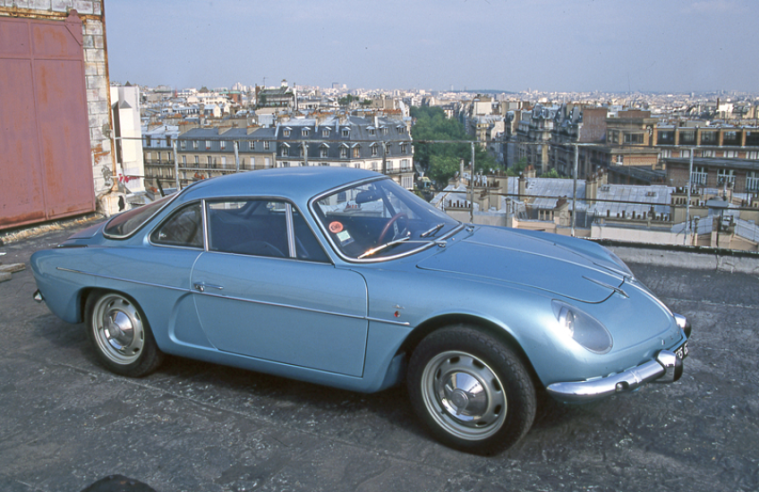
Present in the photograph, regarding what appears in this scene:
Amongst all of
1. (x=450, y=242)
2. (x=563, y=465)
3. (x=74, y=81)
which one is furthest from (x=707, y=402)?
(x=74, y=81)

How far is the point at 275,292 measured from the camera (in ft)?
10.9

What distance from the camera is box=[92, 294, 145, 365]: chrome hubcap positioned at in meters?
3.89

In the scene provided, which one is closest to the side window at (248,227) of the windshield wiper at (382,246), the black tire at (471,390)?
the windshield wiper at (382,246)

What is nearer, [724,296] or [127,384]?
[127,384]

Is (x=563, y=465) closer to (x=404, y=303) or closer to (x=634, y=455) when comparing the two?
(x=634, y=455)

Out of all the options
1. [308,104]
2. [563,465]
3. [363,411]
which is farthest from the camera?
[308,104]

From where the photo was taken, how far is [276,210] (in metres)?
3.56

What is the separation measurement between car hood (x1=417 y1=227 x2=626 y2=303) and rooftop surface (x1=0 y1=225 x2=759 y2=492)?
701 mm

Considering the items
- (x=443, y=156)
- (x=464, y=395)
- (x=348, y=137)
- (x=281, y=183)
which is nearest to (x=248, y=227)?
(x=281, y=183)

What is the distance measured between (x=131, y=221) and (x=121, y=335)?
75cm

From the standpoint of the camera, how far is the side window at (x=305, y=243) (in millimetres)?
3348

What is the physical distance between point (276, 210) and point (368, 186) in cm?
63

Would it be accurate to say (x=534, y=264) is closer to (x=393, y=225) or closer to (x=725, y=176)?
(x=393, y=225)

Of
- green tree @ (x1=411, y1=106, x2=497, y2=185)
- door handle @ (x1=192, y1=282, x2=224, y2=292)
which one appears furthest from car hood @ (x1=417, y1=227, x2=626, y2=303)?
green tree @ (x1=411, y1=106, x2=497, y2=185)
